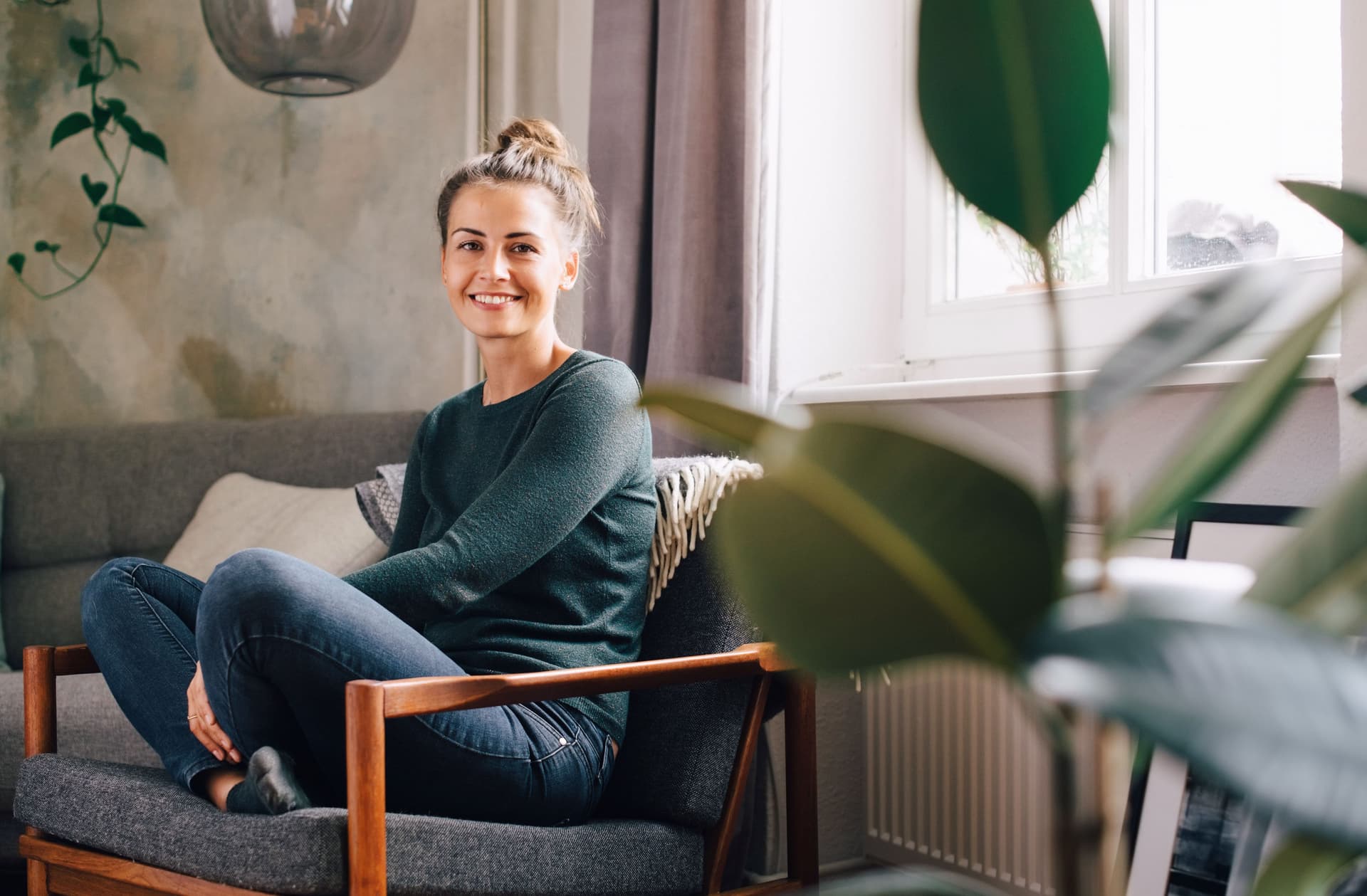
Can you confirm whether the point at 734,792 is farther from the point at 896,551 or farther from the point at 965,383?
the point at 896,551

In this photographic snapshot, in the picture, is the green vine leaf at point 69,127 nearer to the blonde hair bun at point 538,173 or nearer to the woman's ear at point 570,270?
the blonde hair bun at point 538,173

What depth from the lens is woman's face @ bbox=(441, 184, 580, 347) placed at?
66.9 inches

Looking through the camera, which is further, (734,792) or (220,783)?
(734,792)

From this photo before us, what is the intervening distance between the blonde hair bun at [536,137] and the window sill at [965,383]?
0.55m

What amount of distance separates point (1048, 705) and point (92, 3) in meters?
3.28

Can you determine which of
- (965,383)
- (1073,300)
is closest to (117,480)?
(965,383)

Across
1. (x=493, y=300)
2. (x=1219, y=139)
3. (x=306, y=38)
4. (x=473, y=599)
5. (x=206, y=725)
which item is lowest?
(x=206, y=725)

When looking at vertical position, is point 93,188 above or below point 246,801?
above

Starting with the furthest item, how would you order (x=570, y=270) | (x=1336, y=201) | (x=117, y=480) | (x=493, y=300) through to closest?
(x=117, y=480)
(x=570, y=270)
(x=493, y=300)
(x=1336, y=201)

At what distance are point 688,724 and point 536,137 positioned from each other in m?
0.90

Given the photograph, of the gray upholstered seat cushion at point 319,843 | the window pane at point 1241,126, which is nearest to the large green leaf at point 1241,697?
the gray upholstered seat cushion at point 319,843

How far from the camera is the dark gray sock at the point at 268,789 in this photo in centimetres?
125

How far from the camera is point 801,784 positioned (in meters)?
1.53

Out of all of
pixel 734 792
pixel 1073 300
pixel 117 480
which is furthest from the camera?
pixel 117 480
